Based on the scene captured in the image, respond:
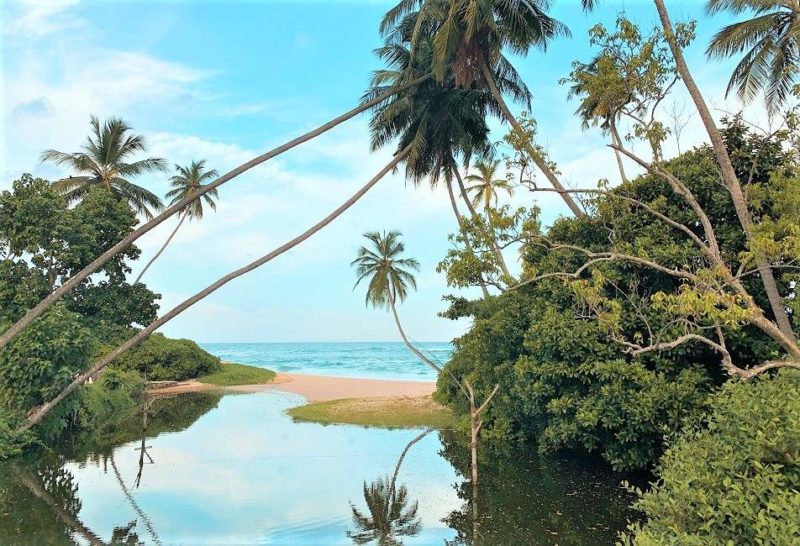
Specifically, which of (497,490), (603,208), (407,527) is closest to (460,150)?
(603,208)

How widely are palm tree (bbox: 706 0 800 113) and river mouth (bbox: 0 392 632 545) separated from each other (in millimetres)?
10607

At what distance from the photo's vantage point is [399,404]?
944 inches

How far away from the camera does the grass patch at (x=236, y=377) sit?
3631 centimetres

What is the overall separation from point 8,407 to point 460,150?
616 inches

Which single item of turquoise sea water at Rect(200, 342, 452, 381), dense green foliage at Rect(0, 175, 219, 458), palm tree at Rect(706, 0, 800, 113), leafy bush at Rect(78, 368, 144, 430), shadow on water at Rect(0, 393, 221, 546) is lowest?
turquoise sea water at Rect(200, 342, 452, 381)

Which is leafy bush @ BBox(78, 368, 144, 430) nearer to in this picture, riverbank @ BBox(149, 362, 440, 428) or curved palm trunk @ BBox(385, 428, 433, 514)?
riverbank @ BBox(149, 362, 440, 428)

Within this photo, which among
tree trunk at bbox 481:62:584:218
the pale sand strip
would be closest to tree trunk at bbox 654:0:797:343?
tree trunk at bbox 481:62:584:218

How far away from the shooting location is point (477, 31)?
14219mm

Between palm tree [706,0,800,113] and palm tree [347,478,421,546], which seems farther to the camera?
palm tree [706,0,800,113]

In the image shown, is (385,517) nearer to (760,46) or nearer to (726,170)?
(726,170)

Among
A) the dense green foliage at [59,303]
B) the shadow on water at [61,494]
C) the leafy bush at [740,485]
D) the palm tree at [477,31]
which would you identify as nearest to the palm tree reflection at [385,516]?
the shadow on water at [61,494]

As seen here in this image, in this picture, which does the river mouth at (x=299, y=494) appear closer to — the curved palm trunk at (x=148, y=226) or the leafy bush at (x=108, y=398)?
the leafy bush at (x=108, y=398)

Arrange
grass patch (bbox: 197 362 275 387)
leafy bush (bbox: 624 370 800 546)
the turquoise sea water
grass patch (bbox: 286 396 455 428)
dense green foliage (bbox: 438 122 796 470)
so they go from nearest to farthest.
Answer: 1. leafy bush (bbox: 624 370 800 546)
2. dense green foliage (bbox: 438 122 796 470)
3. grass patch (bbox: 286 396 455 428)
4. grass patch (bbox: 197 362 275 387)
5. the turquoise sea water

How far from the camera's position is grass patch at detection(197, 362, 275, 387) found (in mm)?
36312
